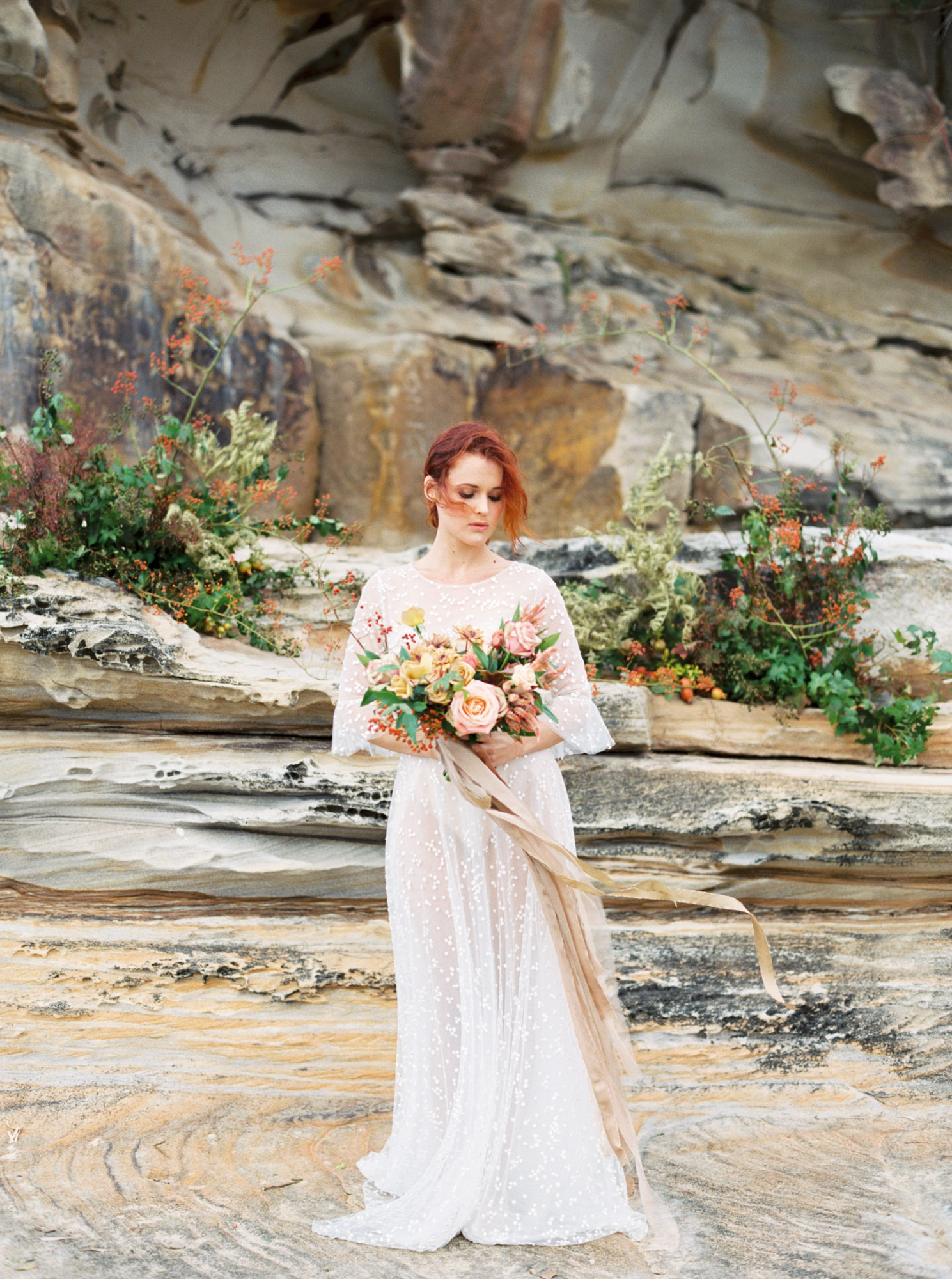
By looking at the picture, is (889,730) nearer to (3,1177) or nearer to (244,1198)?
(244,1198)

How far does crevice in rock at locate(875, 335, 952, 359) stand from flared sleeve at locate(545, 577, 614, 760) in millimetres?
7577

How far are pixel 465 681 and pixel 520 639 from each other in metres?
0.20

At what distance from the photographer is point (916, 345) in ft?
30.8

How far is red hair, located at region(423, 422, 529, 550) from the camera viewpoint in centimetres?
300

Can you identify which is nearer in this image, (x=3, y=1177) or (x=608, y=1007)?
(x=608, y=1007)

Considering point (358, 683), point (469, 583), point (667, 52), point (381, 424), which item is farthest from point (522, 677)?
point (667, 52)

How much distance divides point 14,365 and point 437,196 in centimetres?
428

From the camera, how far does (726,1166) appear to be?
3.48 meters

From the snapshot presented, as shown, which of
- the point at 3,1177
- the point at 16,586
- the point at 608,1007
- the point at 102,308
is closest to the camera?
the point at 608,1007

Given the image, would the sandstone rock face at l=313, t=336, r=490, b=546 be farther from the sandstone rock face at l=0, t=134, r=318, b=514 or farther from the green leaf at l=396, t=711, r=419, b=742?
the green leaf at l=396, t=711, r=419, b=742

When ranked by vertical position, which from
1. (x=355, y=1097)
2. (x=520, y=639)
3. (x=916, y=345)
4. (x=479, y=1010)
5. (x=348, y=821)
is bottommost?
(x=355, y=1097)

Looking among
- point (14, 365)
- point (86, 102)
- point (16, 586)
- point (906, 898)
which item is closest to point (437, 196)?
point (86, 102)

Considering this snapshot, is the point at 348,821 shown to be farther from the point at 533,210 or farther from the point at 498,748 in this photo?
the point at 533,210

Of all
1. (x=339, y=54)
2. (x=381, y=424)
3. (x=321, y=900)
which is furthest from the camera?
(x=339, y=54)
